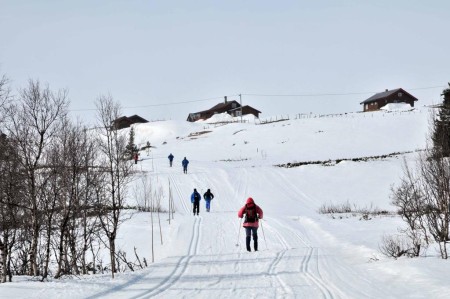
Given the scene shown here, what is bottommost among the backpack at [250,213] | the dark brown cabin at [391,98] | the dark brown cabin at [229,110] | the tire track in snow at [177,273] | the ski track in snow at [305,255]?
the ski track in snow at [305,255]

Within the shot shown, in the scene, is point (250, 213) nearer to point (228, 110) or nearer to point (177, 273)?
point (177, 273)

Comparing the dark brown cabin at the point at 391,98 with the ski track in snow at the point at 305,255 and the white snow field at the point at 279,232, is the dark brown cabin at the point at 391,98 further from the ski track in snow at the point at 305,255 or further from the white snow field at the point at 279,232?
the ski track in snow at the point at 305,255

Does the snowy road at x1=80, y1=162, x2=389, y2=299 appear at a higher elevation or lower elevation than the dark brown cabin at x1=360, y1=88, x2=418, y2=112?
lower

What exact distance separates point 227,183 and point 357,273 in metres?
26.7

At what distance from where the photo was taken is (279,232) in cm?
1942

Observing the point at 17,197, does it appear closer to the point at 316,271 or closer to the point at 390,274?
the point at 316,271

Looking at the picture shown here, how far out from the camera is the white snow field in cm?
873

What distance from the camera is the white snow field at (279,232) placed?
8.73m

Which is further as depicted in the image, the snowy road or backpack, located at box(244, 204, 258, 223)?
backpack, located at box(244, 204, 258, 223)

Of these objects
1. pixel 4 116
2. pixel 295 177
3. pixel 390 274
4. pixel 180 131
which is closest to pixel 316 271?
pixel 390 274

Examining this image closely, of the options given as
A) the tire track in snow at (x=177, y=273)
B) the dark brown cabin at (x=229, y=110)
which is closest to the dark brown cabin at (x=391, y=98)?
the dark brown cabin at (x=229, y=110)

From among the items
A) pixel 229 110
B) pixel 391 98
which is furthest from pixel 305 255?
pixel 229 110

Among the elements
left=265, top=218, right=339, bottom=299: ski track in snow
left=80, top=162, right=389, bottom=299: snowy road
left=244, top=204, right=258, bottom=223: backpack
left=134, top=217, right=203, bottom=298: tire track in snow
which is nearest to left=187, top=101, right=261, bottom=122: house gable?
left=265, top=218, right=339, bottom=299: ski track in snow

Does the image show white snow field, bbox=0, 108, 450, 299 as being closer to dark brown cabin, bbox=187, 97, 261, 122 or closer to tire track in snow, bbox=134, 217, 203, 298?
tire track in snow, bbox=134, 217, 203, 298
